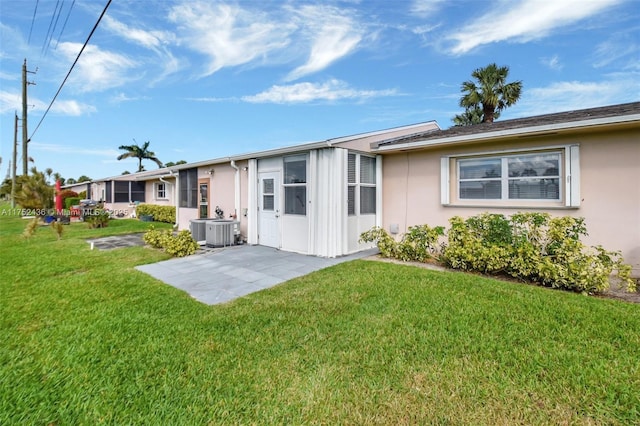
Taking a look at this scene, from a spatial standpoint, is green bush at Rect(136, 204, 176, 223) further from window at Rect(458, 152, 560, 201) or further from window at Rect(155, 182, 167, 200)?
window at Rect(458, 152, 560, 201)

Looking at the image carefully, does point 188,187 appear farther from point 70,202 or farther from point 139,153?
point 139,153

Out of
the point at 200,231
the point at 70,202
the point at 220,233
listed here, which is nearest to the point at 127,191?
the point at 70,202

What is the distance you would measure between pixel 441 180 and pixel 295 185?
148 inches

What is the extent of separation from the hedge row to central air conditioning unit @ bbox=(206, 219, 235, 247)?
17.6 feet

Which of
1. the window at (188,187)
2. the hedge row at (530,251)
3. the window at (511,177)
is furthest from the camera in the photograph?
the window at (188,187)

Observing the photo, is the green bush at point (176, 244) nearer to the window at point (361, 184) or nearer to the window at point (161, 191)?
the window at point (361, 184)

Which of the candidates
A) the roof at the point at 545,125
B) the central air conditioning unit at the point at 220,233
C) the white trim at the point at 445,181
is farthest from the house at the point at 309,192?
the white trim at the point at 445,181

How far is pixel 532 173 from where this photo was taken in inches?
249

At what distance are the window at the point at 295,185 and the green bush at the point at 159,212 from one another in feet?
37.1

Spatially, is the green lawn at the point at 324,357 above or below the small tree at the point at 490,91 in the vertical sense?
below

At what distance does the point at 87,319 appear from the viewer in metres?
3.70

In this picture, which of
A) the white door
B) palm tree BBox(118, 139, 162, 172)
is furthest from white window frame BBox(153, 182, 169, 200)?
palm tree BBox(118, 139, 162, 172)

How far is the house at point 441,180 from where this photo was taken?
540cm

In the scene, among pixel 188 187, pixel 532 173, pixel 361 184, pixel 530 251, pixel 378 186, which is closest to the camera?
pixel 530 251
